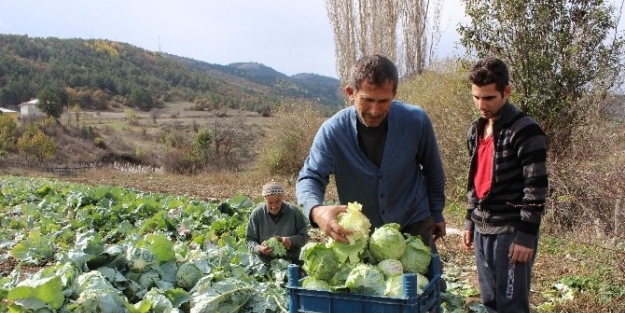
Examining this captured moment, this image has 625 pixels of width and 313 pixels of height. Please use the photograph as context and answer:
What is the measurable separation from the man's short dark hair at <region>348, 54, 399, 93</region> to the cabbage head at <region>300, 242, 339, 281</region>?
858 millimetres

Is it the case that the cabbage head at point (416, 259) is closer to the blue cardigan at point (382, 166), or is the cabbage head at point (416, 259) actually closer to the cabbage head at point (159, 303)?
the blue cardigan at point (382, 166)

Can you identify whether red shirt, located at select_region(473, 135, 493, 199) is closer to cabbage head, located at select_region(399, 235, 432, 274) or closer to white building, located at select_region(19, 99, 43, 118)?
cabbage head, located at select_region(399, 235, 432, 274)

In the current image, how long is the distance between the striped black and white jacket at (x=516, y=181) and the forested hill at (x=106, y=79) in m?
69.7

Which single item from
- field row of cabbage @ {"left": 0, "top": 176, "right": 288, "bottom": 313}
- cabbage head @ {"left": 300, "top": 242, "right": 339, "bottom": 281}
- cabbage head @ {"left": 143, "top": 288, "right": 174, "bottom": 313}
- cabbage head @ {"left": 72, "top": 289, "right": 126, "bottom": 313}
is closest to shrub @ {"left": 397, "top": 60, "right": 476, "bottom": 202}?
field row of cabbage @ {"left": 0, "top": 176, "right": 288, "bottom": 313}

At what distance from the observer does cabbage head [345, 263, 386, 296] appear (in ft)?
7.74

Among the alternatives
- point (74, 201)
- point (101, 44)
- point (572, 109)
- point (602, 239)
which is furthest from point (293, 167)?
point (101, 44)

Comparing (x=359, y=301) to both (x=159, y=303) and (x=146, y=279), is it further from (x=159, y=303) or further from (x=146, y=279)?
(x=146, y=279)

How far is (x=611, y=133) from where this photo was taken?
27.9ft

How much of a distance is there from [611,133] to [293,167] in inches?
870

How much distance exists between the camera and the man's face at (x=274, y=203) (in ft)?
18.8

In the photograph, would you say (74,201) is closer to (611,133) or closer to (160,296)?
(160,296)

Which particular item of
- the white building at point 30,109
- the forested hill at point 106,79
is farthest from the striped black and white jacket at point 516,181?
the white building at point 30,109

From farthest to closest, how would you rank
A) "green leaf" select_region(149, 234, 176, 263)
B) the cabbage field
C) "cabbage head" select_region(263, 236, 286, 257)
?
"cabbage head" select_region(263, 236, 286, 257) → "green leaf" select_region(149, 234, 176, 263) → the cabbage field

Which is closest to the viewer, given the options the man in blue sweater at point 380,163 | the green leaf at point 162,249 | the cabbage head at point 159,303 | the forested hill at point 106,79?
the man in blue sweater at point 380,163
